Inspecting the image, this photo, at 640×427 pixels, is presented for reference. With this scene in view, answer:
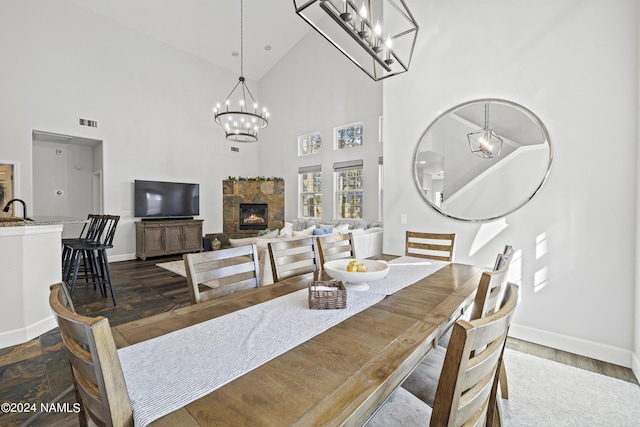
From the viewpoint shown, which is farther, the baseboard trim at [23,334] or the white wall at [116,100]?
the white wall at [116,100]

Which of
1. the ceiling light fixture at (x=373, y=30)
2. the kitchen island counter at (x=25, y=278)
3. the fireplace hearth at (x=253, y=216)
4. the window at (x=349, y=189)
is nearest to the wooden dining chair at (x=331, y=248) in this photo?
the ceiling light fixture at (x=373, y=30)

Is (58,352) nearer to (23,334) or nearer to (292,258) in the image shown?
(23,334)

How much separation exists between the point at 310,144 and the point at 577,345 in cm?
638

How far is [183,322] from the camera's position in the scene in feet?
3.61

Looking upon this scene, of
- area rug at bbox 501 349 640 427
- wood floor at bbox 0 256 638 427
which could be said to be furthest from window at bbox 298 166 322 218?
area rug at bbox 501 349 640 427

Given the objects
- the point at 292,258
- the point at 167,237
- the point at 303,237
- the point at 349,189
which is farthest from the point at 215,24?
the point at 292,258

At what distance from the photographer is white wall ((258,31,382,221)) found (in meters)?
6.13

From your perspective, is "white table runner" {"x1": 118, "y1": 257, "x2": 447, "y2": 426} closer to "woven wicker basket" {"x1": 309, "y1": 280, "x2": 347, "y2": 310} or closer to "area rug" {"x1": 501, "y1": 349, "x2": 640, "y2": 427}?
"woven wicker basket" {"x1": 309, "y1": 280, "x2": 347, "y2": 310}

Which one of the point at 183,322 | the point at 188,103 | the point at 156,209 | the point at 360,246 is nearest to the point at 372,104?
the point at 360,246

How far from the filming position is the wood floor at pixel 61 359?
177 cm

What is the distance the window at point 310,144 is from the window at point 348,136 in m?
0.54

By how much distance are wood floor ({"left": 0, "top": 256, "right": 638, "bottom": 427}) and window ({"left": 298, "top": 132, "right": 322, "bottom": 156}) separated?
4.68 meters

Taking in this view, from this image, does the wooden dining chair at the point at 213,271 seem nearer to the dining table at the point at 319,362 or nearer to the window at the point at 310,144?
the dining table at the point at 319,362

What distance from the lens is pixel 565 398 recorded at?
1.85m
